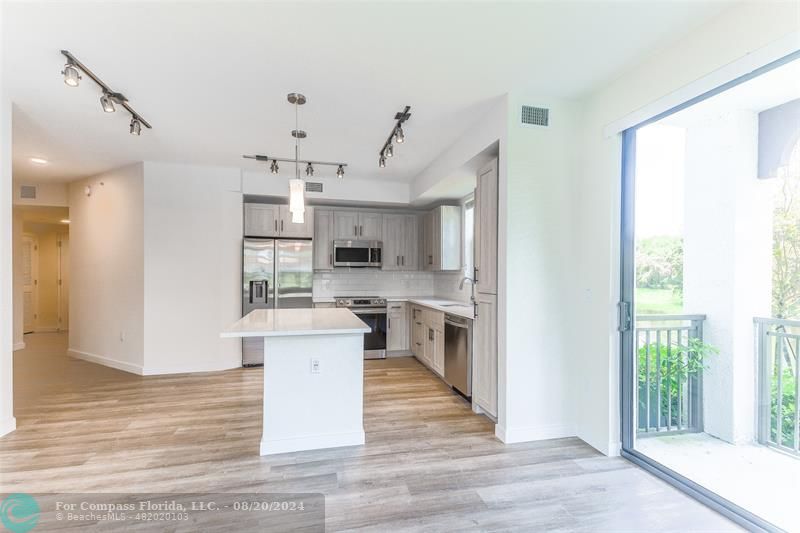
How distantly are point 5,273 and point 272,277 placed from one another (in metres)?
2.52

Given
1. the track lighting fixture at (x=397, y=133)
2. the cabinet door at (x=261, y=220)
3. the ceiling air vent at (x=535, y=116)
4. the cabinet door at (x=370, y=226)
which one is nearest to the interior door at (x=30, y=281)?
the cabinet door at (x=261, y=220)

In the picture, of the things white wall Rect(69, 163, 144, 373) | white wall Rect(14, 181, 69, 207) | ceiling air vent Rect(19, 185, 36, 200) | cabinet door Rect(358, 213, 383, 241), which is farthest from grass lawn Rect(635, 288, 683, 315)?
ceiling air vent Rect(19, 185, 36, 200)

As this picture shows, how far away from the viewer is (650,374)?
2.91 metres

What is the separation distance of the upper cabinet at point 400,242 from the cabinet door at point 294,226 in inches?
46.9

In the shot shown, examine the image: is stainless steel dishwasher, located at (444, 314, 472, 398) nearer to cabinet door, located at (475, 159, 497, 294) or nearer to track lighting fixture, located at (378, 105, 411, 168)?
cabinet door, located at (475, 159, 497, 294)

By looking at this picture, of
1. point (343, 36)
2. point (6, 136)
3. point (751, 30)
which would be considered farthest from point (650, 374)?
point (6, 136)

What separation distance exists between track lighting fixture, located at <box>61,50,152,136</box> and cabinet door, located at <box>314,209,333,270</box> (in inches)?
98.6

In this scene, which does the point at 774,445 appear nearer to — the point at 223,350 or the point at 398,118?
the point at 398,118

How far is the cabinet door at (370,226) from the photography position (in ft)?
18.6

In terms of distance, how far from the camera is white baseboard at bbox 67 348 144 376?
179 inches

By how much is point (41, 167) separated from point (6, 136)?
7.85 feet

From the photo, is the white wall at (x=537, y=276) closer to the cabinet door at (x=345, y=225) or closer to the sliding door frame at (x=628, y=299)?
the sliding door frame at (x=628, y=299)

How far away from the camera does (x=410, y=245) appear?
5.84 m

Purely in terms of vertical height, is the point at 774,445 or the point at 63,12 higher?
the point at 63,12
